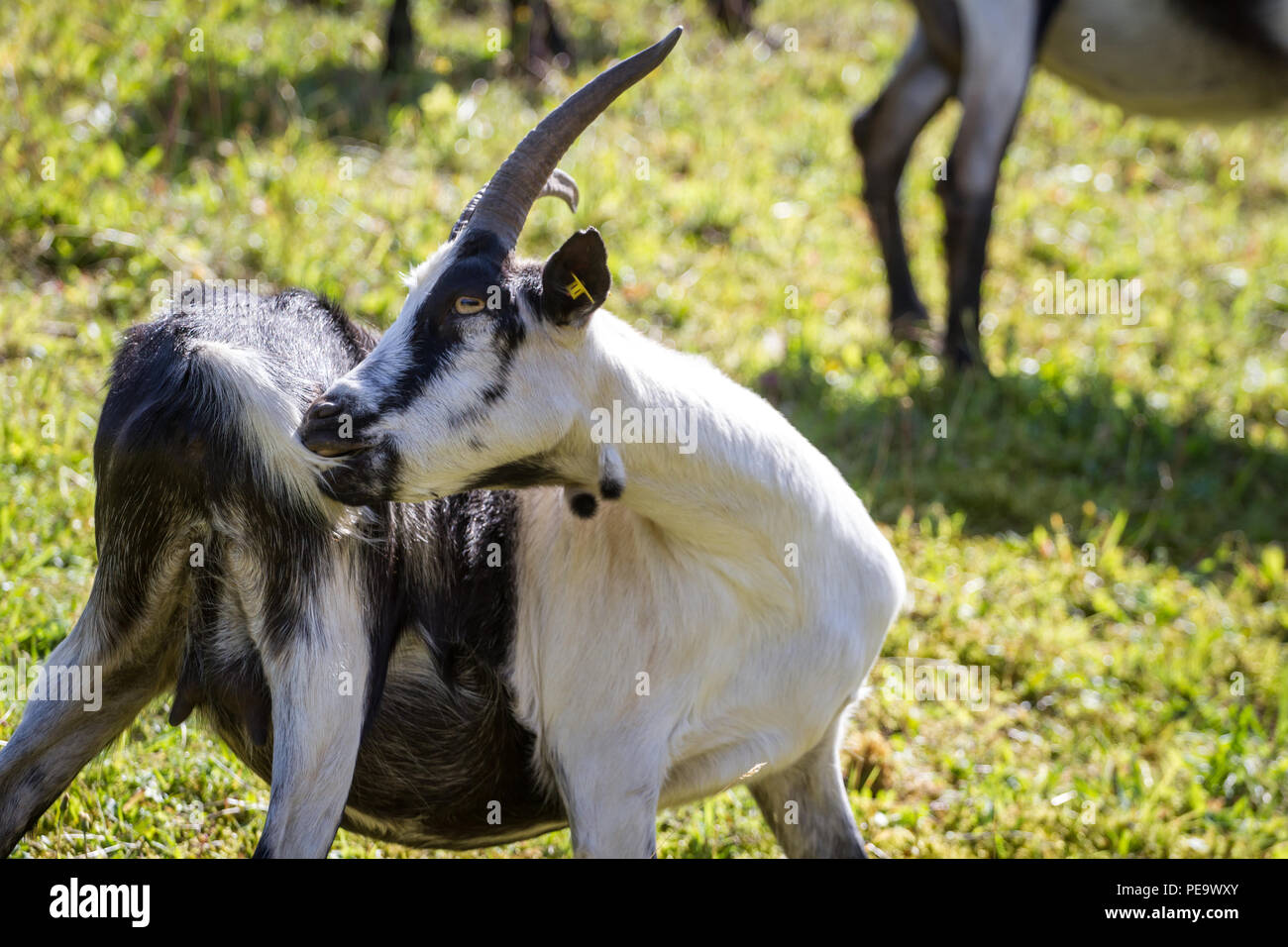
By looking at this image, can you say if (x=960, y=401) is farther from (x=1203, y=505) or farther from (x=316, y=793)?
(x=316, y=793)

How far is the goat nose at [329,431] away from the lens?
253 centimetres

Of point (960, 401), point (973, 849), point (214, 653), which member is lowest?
point (973, 849)

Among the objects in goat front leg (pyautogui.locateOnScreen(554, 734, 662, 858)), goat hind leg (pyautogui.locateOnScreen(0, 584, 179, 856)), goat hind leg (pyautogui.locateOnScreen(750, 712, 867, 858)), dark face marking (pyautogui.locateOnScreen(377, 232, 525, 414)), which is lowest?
goat hind leg (pyautogui.locateOnScreen(750, 712, 867, 858))

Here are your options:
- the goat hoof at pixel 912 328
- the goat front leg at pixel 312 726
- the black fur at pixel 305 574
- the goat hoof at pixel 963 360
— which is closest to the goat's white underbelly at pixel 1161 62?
the goat hoof at pixel 912 328

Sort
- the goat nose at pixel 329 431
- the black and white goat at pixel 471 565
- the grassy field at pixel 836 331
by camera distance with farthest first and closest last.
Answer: the grassy field at pixel 836 331 → the black and white goat at pixel 471 565 → the goat nose at pixel 329 431

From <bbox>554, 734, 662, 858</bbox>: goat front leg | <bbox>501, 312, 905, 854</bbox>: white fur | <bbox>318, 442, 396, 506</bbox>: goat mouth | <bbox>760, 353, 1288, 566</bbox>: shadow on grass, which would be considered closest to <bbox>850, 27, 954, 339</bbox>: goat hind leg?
<bbox>760, 353, 1288, 566</bbox>: shadow on grass

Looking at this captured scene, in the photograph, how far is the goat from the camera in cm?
640

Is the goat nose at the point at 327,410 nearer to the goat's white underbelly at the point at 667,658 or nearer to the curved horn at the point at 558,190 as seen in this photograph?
the curved horn at the point at 558,190

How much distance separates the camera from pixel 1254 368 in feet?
23.2

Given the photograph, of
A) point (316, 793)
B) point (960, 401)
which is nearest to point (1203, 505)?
point (960, 401)

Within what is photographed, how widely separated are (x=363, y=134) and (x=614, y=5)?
A: 3.31m

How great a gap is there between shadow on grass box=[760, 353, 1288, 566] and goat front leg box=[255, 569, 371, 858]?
3.10 meters

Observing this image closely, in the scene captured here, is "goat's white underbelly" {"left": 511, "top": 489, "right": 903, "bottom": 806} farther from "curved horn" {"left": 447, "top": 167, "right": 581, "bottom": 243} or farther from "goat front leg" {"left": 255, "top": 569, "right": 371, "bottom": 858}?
"curved horn" {"left": 447, "top": 167, "right": 581, "bottom": 243}

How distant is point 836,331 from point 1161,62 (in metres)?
1.93
